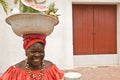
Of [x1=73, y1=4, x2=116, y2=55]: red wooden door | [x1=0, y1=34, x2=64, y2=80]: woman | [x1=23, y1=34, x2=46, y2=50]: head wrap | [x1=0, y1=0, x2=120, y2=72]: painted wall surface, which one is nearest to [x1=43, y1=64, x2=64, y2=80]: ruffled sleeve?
[x1=0, y1=34, x2=64, y2=80]: woman

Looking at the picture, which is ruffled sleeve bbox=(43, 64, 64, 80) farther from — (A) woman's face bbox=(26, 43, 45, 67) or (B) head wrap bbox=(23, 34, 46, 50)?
(B) head wrap bbox=(23, 34, 46, 50)

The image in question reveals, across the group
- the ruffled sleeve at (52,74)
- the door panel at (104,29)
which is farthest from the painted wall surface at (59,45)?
the ruffled sleeve at (52,74)

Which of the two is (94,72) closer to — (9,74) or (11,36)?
(11,36)

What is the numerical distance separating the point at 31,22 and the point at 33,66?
408 mm

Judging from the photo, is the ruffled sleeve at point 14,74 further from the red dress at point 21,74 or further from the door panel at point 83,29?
the door panel at point 83,29

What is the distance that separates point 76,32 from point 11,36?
8.39 feet

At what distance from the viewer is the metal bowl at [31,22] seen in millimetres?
2137

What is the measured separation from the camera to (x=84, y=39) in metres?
9.68

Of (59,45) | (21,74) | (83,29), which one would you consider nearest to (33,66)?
(21,74)

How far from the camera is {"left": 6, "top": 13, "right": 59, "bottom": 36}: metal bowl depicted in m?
2.14

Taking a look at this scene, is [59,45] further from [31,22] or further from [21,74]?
[31,22]

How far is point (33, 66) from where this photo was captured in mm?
2311

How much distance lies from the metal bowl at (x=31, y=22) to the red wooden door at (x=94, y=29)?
739 centimetres

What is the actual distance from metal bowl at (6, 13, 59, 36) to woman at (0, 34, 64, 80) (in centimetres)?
8
